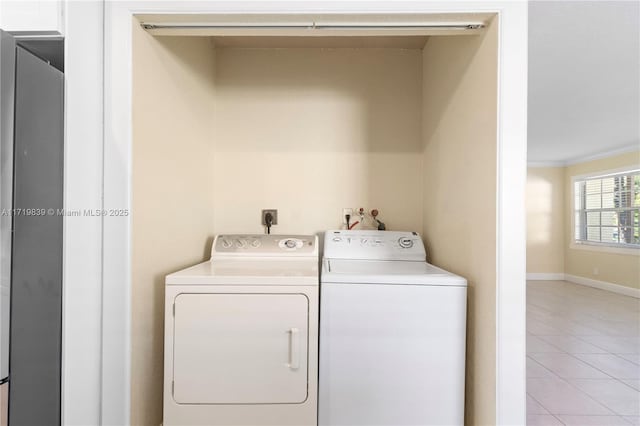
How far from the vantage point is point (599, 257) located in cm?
613

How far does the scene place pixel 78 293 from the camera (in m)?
1.21

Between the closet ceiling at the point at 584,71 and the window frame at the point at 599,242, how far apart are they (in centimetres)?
64

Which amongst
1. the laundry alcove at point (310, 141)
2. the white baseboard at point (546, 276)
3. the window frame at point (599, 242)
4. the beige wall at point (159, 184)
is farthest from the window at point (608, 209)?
the beige wall at point (159, 184)

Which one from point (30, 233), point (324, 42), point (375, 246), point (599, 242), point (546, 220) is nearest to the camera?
point (30, 233)

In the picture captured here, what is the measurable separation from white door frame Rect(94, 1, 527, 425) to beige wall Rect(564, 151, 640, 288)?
6.11m

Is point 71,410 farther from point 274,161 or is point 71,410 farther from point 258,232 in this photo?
point 274,161

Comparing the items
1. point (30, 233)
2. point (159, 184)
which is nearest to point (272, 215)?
point (159, 184)

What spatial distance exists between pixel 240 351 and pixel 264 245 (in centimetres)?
78

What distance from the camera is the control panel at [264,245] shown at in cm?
204

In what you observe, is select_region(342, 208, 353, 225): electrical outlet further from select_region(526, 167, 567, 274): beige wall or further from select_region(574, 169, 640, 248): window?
select_region(526, 167, 567, 274): beige wall

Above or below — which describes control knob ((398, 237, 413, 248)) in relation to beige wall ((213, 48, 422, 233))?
below

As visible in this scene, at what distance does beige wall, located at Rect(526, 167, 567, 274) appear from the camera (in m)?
6.92

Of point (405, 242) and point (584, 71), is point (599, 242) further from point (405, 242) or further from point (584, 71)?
point (405, 242)

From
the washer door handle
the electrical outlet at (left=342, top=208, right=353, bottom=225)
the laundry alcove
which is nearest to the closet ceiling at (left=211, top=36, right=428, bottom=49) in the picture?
the laundry alcove
